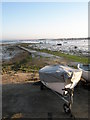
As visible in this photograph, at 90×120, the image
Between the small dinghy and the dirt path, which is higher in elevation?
the small dinghy

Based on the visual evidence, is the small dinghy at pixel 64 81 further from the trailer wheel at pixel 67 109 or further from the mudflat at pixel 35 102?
the mudflat at pixel 35 102

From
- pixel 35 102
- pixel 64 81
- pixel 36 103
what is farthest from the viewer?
pixel 35 102

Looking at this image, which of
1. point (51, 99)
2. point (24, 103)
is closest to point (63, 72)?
point (51, 99)

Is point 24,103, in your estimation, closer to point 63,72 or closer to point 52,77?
point 52,77

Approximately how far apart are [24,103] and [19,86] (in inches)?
111

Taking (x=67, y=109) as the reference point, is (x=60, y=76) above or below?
above

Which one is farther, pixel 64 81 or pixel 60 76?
pixel 60 76

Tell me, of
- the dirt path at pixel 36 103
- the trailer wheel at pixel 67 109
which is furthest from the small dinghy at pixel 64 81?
the dirt path at pixel 36 103

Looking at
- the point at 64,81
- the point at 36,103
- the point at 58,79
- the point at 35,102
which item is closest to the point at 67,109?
the point at 64,81

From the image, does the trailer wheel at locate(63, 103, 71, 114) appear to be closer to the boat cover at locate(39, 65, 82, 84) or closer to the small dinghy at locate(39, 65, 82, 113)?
the small dinghy at locate(39, 65, 82, 113)

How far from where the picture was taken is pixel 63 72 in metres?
7.89

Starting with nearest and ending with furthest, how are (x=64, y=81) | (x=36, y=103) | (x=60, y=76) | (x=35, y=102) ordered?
(x=64, y=81) → (x=60, y=76) → (x=36, y=103) → (x=35, y=102)

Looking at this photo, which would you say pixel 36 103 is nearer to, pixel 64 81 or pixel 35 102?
pixel 35 102

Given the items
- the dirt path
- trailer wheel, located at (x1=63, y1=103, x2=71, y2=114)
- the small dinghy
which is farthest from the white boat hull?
the dirt path
